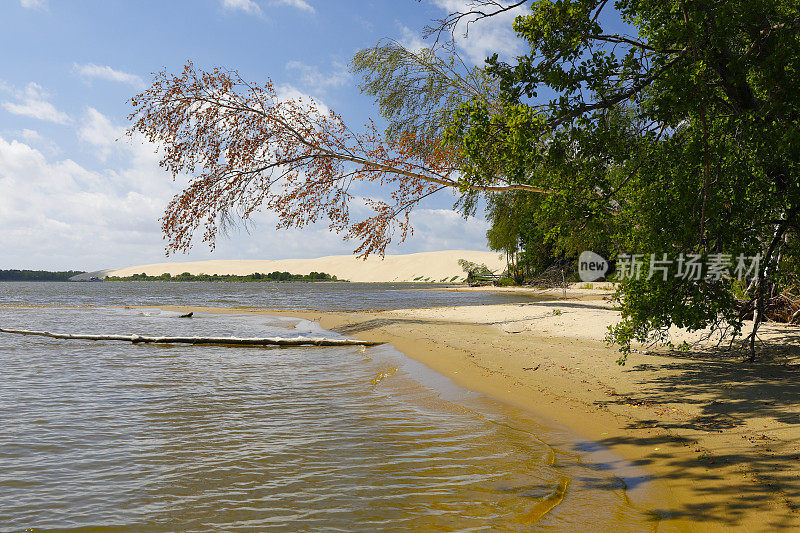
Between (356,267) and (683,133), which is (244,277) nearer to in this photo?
(356,267)

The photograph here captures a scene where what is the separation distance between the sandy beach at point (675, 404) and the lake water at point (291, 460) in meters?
0.40

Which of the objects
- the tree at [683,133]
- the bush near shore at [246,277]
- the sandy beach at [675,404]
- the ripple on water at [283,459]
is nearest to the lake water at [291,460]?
the ripple on water at [283,459]

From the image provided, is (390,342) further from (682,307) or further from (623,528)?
(623,528)

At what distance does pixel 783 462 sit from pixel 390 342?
9.83 meters

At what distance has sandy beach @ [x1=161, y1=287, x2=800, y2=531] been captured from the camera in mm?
3977

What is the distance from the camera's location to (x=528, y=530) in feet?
11.5

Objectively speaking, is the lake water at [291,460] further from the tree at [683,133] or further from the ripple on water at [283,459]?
the tree at [683,133]

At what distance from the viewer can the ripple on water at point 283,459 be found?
3766mm

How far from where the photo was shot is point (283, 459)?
4.93 m

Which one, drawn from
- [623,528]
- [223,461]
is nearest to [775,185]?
[623,528]

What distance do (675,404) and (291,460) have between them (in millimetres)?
4788

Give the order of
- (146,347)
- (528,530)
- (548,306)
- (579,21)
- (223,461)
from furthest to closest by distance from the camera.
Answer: (548,306) < (146,347) < (579,21) < (223,461) < (528,530)

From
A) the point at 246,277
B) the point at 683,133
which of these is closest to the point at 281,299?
the point at 683,133

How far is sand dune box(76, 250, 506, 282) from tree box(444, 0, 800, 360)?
332 ft
